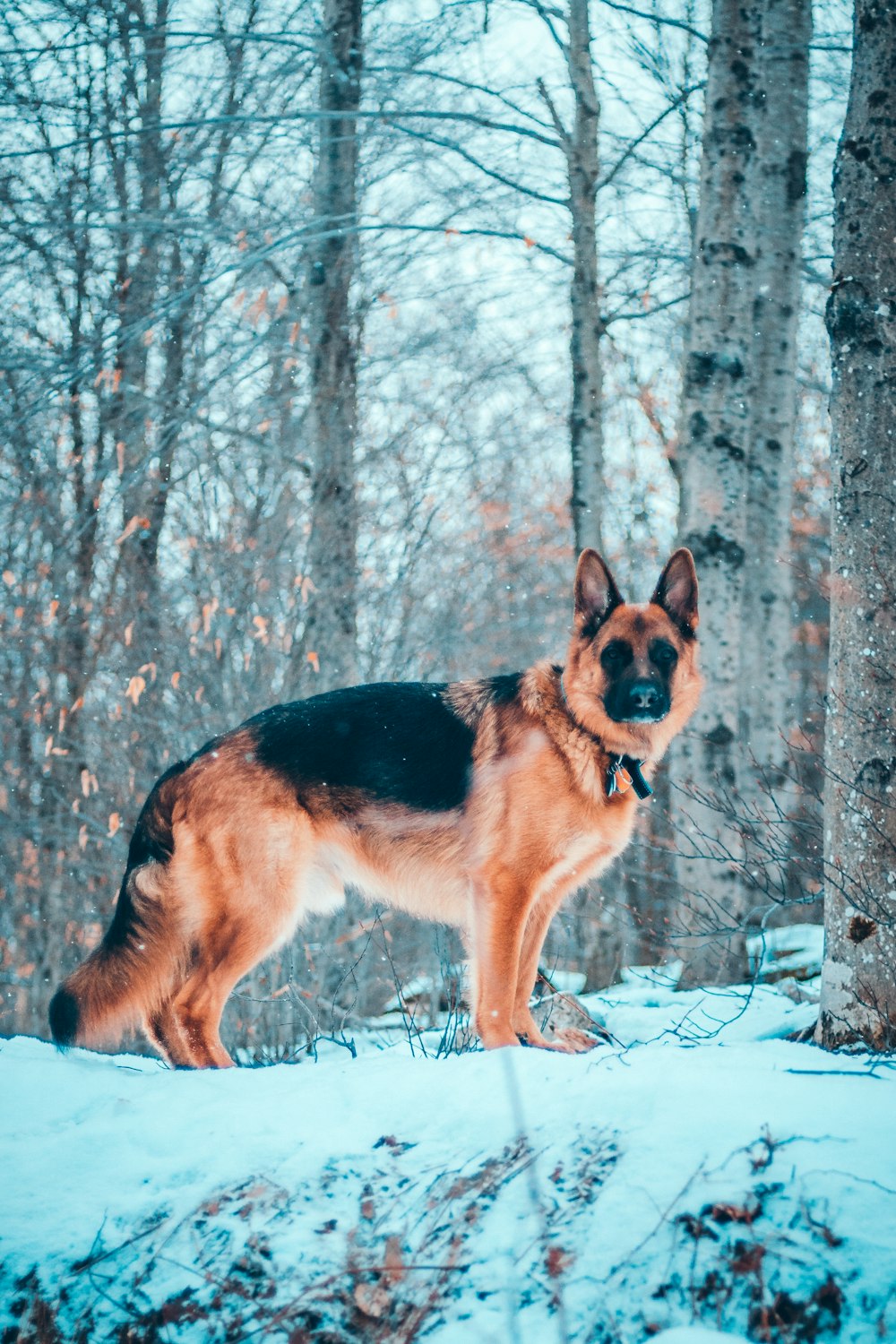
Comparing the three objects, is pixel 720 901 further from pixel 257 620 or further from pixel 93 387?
pixel 93 387

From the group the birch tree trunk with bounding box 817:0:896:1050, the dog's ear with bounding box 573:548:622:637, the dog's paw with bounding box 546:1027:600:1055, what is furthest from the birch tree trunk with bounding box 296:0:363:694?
the birch tree trunk with bounding box 817:0:896:1050

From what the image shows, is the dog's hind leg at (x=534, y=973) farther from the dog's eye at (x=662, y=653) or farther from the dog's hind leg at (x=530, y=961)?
the dog's eye at (x=662, y=653)

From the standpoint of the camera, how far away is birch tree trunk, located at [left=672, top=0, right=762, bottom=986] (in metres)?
6.09

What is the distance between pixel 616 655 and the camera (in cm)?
425

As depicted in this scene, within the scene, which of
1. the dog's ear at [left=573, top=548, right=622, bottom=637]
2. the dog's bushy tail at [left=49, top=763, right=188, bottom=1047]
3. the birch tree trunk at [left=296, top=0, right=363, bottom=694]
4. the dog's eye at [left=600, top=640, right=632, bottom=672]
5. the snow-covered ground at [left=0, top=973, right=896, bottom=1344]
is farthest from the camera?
the birch tree trunk at [left=296, top=0, right=363, bottom=694]

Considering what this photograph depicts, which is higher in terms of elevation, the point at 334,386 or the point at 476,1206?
the point at 334,386

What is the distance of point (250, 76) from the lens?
728cm

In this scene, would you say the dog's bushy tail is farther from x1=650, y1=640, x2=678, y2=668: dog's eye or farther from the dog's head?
x1=650, y1=640, x2=678, y2=668: dog's eye

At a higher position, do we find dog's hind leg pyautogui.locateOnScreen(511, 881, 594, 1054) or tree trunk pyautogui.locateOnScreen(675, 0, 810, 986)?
tree trunk pyautogui.locateOnScreen(675, 0, 810, 986)

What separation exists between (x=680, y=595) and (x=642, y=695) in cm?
65

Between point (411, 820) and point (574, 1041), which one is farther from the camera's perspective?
point (411, 820)

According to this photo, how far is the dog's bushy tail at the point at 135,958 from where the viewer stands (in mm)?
3832

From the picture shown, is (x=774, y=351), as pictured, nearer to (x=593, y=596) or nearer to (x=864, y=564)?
(x=593, y=596)

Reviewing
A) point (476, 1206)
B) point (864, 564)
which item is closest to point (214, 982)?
point (476, 1206)
